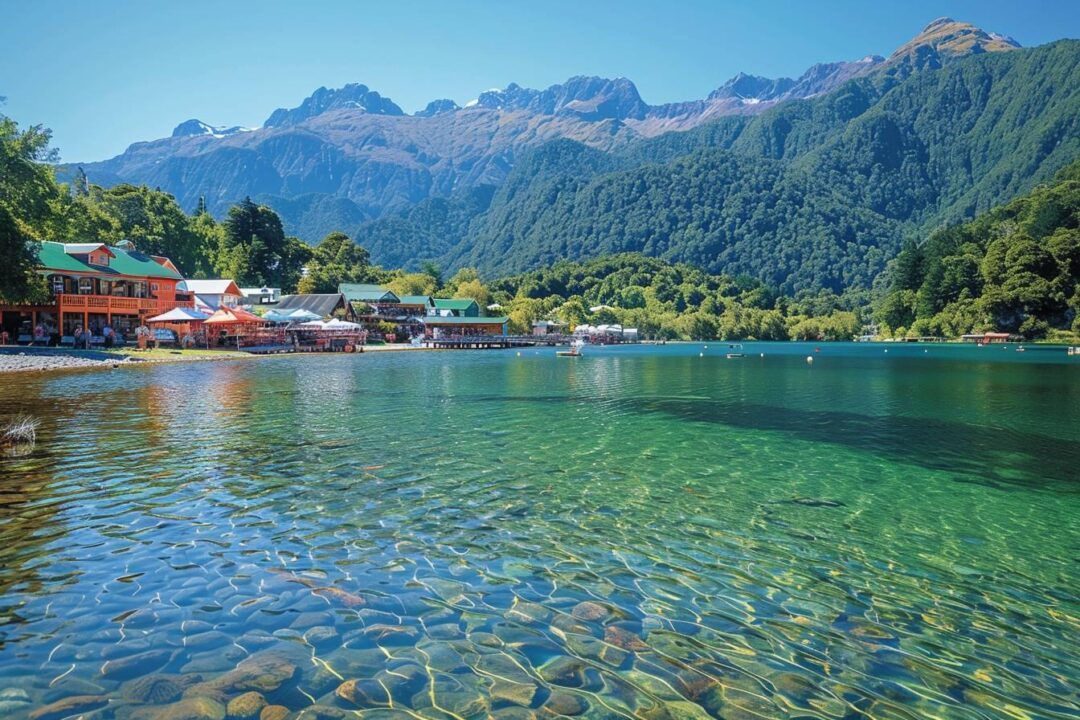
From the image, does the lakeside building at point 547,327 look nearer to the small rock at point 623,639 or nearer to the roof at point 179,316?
the roof at point 179,316

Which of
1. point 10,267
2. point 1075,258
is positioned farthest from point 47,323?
point 1075,258

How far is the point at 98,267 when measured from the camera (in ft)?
188

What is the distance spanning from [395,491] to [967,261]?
157 metres

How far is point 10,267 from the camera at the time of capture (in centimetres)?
4106

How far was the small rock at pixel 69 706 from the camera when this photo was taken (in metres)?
4.87

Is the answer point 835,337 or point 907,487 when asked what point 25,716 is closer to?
point 907,487

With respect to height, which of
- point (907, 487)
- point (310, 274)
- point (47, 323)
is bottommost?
point (907, 487)

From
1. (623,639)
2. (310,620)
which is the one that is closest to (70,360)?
(310,620)

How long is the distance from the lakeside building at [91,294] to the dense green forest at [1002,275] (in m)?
138

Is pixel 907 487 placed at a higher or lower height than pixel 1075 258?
lower

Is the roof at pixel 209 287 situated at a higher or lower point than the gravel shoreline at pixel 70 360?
higher

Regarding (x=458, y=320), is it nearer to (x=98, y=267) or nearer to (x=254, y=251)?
(x=254, y=251)

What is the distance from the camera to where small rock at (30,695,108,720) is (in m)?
4.87

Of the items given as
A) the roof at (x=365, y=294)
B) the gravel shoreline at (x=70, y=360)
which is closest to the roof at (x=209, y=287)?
the roof at (x=365, y=294)
